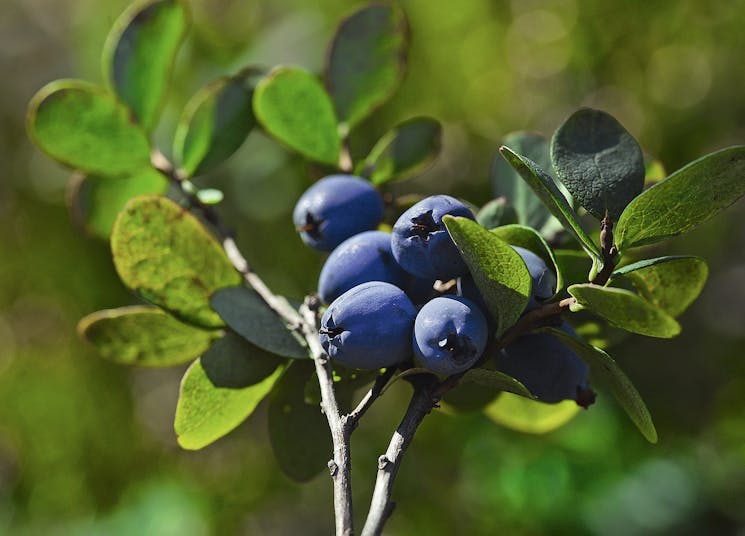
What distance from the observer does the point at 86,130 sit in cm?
86

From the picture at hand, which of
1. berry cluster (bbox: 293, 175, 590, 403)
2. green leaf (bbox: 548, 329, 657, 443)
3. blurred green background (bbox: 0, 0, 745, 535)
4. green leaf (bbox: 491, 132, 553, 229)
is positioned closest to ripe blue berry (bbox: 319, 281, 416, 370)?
berry cluster (bbox: 293, 175, 590, 403)

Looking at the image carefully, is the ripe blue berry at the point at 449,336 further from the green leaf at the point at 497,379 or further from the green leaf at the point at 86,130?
the green leaf at the point at 86,130

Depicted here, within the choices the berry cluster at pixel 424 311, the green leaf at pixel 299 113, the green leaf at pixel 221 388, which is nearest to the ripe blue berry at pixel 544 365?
the berry cluster at pixel 424 311

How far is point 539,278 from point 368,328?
5.4 inches

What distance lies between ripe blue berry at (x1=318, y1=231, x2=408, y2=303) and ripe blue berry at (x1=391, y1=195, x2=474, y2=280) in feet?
0.11

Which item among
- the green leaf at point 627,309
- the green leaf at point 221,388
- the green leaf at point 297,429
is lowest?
the green leaf at point 297,429

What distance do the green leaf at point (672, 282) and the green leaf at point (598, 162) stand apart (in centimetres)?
8

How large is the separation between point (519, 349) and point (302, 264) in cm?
112

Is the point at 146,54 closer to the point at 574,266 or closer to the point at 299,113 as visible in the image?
the point at 299,113

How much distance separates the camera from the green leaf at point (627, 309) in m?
0.47

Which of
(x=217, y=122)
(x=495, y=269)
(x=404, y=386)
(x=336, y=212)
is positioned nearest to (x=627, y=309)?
(x=495, y=269)

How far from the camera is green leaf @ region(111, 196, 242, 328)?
70cm

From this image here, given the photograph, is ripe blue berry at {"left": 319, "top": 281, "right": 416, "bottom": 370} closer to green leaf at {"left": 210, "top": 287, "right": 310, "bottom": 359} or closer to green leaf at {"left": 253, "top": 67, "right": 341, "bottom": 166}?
green leaf at {"left": 210, "top": 287, "right": 310, "bottom": 359}

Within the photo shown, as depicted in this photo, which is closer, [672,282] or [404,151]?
[672,282]
